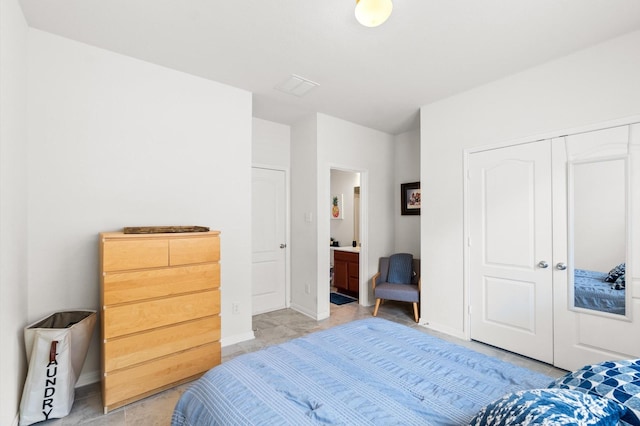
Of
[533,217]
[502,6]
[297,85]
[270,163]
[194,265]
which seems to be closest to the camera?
[502,6]

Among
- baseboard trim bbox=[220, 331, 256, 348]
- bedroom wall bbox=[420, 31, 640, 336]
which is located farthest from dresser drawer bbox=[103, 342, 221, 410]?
bedroom wall bbox=[420, 31, 640, 336]

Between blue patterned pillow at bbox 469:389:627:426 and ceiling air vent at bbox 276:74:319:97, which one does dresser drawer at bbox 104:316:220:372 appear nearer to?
blue patterned pillow at bbox 469:389:627:426

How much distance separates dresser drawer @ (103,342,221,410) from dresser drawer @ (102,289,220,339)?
0.27m

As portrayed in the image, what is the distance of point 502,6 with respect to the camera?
1.94 metres

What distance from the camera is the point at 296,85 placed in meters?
3.07

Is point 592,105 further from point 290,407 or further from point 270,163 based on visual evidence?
point 270,163

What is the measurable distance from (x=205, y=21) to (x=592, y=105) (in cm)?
311

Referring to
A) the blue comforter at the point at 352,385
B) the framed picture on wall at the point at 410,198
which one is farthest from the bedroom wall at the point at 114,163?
the framed picture on wall at the point at 410,198

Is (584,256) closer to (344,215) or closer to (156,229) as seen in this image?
(156,229)

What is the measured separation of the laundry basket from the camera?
183 centimetres

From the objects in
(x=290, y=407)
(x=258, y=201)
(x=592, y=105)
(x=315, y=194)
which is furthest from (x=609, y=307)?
(x=258, y=201)

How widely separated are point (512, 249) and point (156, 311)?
3.19 metres

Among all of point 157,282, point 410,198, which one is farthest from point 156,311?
point 410,198

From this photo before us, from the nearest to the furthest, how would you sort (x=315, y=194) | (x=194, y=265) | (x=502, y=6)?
(x=502, y=6) < (x=194, y=265) < (x=315, y=194)
